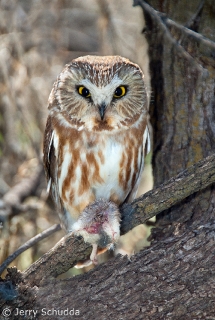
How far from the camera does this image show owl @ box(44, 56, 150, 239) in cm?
354

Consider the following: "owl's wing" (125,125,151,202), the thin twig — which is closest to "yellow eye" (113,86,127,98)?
"owl's wing" (125,125,151,202)

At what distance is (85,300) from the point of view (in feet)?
9.72

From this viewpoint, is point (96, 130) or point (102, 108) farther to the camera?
point (96, 130)

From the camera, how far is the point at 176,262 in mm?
3033

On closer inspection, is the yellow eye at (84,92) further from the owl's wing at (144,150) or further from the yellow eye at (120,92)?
the owl's wing at (144,150)

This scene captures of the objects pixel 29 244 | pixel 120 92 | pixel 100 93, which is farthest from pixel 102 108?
pixel 29 244

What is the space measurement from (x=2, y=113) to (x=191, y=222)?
2.34m

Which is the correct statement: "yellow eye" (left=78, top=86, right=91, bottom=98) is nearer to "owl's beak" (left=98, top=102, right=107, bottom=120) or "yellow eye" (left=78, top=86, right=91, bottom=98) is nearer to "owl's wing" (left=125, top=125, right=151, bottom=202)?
"owl's beak" (left=98, top=102, right=107, bottom=120)

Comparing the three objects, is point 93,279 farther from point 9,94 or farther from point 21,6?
point 21,6

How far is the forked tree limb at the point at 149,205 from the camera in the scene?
119 inches

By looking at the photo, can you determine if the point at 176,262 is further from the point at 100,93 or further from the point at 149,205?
the point at 100,93

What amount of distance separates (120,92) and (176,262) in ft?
4.06

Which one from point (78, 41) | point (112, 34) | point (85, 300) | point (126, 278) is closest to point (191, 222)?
point (126, 278)

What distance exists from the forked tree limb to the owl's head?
2.44 ft
